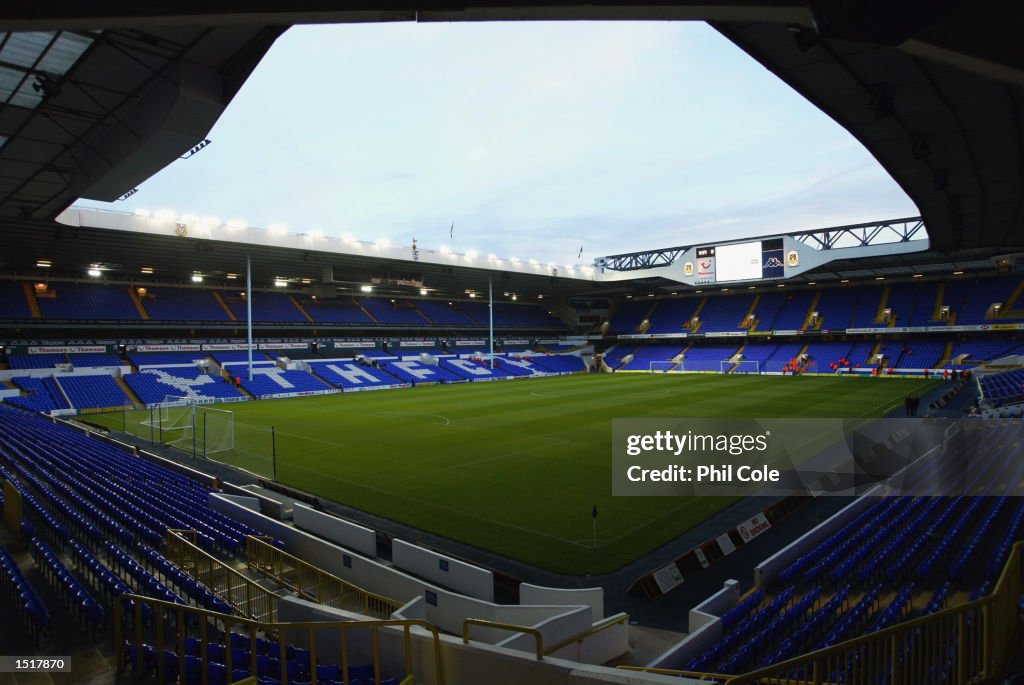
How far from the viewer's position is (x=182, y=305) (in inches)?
1741

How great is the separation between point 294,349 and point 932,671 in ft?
162

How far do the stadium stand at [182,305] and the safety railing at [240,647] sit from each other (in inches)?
1690

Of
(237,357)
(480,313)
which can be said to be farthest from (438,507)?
(480,313)

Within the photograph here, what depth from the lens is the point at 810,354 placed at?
51.7 m

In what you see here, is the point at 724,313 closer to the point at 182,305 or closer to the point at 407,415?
the point at 407,415

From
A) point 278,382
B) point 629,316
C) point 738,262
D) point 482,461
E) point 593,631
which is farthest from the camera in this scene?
point 629,316

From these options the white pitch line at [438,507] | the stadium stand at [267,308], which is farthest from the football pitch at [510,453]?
the stadium stand at [267,308]

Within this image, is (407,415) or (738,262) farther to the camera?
(738,262)

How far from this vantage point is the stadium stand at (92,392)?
31.6 m

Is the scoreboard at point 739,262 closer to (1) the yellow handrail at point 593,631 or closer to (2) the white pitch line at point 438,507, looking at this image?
(2) the white pitch line at point 438,507

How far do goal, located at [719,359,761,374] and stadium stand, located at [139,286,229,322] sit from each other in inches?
1812

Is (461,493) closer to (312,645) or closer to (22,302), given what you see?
(312,645)

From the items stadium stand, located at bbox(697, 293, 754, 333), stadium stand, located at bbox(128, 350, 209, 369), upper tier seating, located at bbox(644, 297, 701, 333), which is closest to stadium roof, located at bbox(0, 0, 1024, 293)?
stadium stand, located at bbox(128, 350, 209, 369)

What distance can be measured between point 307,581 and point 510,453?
10150mm
